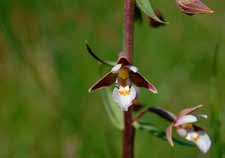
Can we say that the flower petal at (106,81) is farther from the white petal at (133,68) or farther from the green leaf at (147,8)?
the green leaf at (147,8)

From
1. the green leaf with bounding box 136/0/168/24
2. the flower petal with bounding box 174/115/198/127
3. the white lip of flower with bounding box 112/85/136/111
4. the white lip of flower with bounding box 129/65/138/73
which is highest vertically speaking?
the green leaf with bounding box 136/0/168/24

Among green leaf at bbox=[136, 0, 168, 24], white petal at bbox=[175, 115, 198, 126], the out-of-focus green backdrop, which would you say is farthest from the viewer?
the out-of-focus green backdrop

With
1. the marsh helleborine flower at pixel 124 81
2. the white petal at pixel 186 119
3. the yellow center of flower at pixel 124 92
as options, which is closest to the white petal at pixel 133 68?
the marsh helleborine flower at pixel 124 81

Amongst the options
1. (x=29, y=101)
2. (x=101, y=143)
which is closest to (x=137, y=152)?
(x=101, y=143)

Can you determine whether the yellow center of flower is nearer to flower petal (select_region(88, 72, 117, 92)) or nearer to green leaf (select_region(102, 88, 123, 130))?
flower petal (select_region(88, 72, 117, 92))

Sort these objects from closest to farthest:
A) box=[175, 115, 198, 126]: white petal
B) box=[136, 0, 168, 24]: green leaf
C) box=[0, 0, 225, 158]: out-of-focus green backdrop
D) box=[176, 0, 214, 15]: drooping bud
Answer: box=[136, 0, 168, 24]: green leaf → box=[176, 0, 214, 15]: drooping bud → box=[175, 115, 198, 126]: white petal → box=[0, 0, 225, 158]: out-of-focus green backdrop

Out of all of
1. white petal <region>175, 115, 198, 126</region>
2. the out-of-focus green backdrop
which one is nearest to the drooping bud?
the out-of-focus green backdrop

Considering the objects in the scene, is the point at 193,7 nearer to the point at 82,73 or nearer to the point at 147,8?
the point at 147,8
